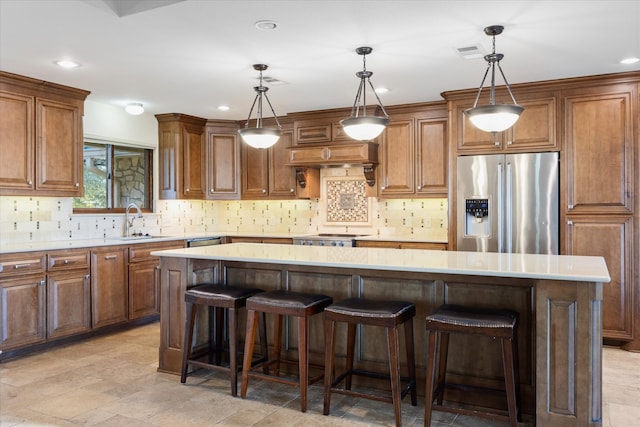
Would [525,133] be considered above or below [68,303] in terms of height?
above

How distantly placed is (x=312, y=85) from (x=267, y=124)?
1.86 meters

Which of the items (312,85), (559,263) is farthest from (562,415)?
(312,85)

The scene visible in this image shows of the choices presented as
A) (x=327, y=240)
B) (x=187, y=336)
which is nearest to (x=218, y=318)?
(x=187, y=336)

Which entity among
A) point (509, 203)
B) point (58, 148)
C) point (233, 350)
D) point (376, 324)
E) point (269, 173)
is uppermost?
point (58, 148)

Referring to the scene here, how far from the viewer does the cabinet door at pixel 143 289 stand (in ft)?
16.7

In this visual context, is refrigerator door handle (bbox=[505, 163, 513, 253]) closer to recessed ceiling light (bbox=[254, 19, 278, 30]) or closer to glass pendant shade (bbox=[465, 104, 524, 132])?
glass pendant shade (bbox=[465, 104, 524, 132])

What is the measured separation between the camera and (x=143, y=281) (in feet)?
17.1

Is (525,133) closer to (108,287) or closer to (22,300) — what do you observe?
(108,287)

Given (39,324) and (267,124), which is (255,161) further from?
(39,324)

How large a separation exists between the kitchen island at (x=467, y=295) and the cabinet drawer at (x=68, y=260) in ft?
4.17

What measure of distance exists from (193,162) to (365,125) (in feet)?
11.3

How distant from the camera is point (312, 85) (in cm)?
474

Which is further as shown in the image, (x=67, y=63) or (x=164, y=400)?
(x=67, y=63)

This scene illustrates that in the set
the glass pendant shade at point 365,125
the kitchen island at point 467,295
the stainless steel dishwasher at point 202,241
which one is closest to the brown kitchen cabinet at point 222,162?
the stainless steel dishwasher at point 202,241
